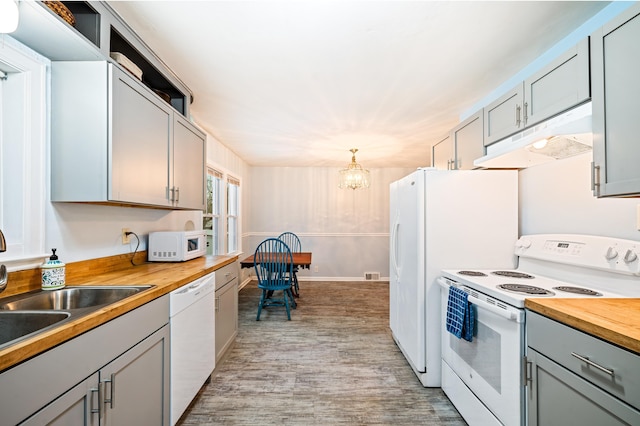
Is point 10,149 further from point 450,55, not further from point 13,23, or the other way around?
point 450,55

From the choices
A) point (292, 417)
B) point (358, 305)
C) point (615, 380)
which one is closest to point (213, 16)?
point (615, 380)

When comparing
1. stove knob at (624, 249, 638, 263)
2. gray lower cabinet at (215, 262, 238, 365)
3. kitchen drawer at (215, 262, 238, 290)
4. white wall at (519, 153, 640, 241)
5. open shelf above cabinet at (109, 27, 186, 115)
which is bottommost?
gray lower cabinet at (215, 262, 238, 365)

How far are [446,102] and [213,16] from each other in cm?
207

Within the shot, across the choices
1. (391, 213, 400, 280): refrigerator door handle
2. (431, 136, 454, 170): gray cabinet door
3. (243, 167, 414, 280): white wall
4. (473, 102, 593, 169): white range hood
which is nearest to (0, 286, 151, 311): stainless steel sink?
(391, 213, 400, 280): refrigerator door handle

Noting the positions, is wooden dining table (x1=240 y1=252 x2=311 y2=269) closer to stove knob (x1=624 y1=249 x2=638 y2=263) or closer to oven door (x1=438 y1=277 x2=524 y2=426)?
oven door (x1=438 y1=277 x2=524 y2=426)

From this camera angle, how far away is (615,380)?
906 millimetres

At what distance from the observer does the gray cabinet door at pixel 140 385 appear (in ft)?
3.55

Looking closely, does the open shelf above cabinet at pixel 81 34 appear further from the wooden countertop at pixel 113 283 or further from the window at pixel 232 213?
the window at pixel 232 213

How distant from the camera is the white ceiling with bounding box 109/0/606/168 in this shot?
1507mm

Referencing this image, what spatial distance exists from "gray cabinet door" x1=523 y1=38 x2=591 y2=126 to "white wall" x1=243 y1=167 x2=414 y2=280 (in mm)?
4161

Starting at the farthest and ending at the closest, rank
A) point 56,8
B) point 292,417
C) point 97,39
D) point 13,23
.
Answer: point 292,417, point 97,39, point 56,8, point 13,23

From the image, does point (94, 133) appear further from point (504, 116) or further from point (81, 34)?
point (504, 116)

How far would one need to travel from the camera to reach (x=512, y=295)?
1.38 meters

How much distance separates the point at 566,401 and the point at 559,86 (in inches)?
59.3
